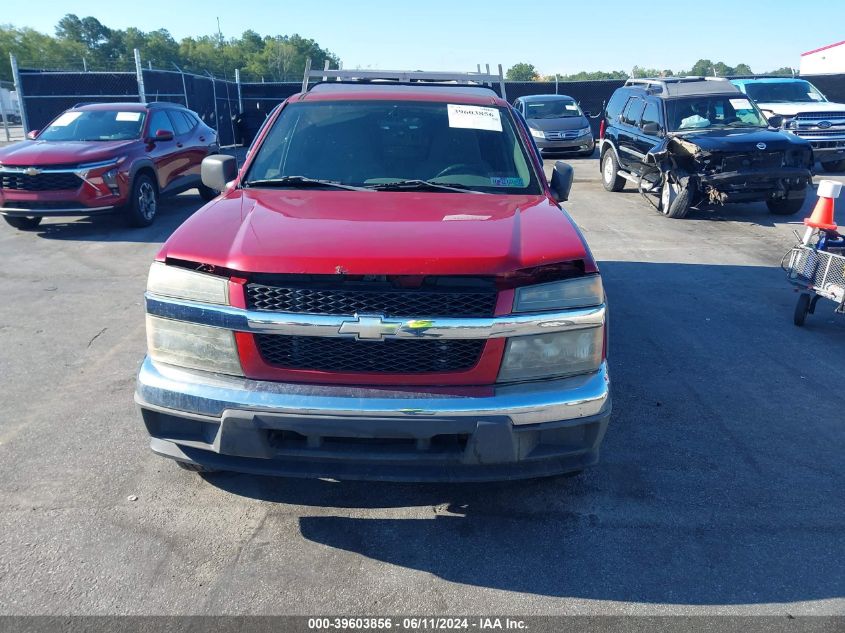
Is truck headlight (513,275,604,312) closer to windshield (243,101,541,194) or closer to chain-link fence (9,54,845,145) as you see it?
windshield (243,101,541,194)

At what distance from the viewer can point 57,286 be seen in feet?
22.9

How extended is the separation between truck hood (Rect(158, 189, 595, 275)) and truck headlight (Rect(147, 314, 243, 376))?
0.94ft

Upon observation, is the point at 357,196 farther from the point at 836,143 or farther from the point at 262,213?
the point at 836,143

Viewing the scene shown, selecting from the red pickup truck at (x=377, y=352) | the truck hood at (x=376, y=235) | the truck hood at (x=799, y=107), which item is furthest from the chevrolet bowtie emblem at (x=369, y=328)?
the truck hood at (x=799, y=107)

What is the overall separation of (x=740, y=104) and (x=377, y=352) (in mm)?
10476

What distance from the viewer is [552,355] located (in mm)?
2777

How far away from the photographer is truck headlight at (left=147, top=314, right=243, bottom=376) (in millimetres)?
2773

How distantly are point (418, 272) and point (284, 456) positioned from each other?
0.92 metres

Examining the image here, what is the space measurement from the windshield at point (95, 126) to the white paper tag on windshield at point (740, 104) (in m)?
9.40

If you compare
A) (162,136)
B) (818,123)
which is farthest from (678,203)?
(162,136)

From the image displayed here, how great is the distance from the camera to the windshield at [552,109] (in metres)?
19.6

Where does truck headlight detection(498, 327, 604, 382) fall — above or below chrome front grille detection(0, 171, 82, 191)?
above

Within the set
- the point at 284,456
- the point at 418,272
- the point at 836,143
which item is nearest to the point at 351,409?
the point at 284,456

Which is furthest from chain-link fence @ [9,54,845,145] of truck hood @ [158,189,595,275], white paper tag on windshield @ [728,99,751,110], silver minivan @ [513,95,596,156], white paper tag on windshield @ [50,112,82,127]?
truck hood @ [158,189,595,275]
